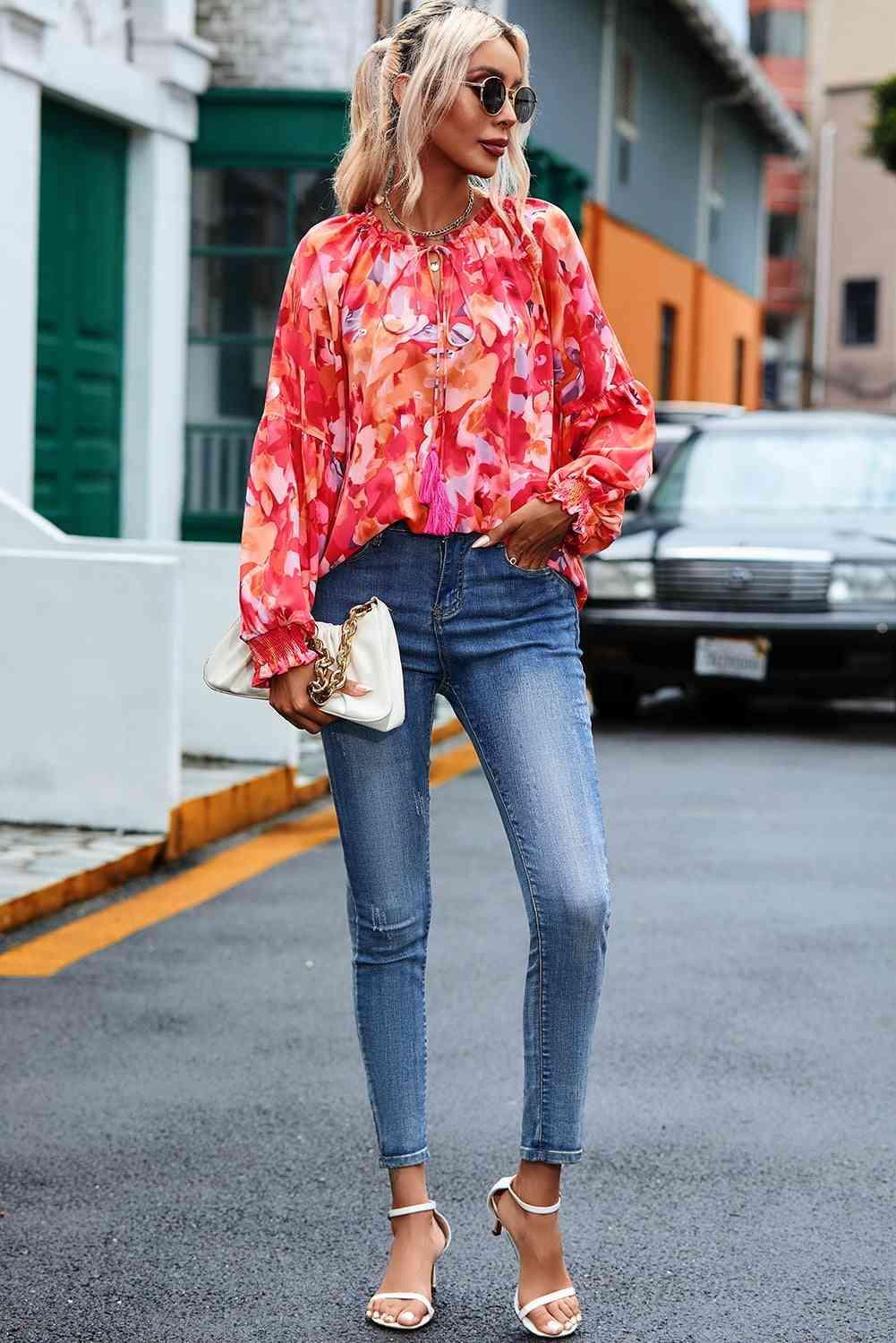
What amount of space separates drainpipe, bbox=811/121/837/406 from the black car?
4324 centimetres

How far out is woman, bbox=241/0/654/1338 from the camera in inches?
121

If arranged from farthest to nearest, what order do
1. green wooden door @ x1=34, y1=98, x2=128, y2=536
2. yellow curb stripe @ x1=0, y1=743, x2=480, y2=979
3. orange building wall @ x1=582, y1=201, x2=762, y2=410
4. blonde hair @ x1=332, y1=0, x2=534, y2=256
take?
orange building wall @ x1=582, y1=201, x2=762, y2=410, green wooden door @ x1=34, y1=98, x2=128, y2=536, yellow curb stripe @ x1=0, y1=743, x2=480, y2=979, blonde hair @ x1=332, y1=0, x2=534, y2=256

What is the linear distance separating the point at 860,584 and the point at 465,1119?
263 inches

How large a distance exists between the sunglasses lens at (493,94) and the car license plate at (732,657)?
7590mm

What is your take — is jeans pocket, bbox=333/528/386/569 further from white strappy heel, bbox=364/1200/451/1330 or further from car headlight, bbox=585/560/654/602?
car headlight, bbox=585/560/654/602

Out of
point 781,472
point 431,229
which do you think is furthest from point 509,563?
point 781,472

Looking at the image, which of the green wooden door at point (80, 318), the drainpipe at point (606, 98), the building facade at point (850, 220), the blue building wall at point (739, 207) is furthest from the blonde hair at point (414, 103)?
the building facade at point (850, 220)

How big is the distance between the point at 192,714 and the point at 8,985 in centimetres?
306

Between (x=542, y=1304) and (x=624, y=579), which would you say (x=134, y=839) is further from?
(x=624, y=579)

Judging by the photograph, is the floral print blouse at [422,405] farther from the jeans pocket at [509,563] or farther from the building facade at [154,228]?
the building facade at [154,228]

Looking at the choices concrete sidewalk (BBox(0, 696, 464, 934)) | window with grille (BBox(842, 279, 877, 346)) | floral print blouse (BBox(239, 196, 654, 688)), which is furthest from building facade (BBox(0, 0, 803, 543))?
window with grille (BBox(842, 279, 877, 346))

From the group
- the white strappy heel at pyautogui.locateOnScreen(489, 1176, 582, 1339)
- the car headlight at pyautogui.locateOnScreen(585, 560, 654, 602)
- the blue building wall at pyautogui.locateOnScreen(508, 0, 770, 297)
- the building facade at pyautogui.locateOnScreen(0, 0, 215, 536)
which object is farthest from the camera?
the blue building wall at pyautogui.locateOnScreen(508, 0, 770, 297)

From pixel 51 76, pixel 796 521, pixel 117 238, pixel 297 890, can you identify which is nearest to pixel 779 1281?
pixel 297 890

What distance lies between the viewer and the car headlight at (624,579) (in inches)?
426
